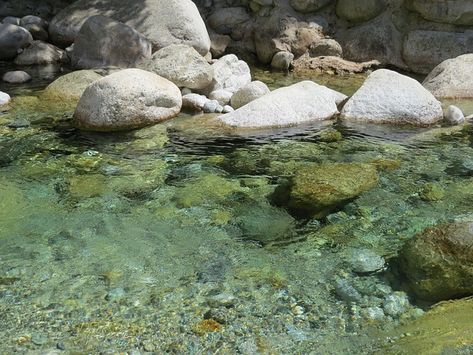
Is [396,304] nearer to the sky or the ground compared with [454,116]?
nearer to the sky

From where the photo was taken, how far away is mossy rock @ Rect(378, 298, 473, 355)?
10.9 ft

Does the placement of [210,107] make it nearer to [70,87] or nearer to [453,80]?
[70,87]

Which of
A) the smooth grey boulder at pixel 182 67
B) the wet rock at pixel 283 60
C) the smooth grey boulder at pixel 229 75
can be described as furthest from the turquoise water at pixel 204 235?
the wet rock at pixel 283 60

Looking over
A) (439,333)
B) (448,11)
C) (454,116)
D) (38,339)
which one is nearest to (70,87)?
(454,116)

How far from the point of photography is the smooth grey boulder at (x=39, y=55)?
37.4ft

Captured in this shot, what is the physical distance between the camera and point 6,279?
4074mm

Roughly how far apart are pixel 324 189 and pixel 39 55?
8.36m

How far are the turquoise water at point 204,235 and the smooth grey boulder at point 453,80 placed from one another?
1.93m

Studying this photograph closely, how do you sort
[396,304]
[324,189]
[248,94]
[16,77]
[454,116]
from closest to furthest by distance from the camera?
[396,304] → [324,189] → [454,116] → [248,94] → [16,77]

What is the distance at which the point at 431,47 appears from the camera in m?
11.6

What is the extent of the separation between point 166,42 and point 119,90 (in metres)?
3.87

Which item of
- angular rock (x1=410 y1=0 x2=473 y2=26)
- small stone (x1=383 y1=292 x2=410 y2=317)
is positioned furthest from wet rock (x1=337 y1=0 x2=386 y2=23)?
small stone (x1=383 y1=292 x2=410 y2=317)

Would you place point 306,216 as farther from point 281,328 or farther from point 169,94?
point 169,94

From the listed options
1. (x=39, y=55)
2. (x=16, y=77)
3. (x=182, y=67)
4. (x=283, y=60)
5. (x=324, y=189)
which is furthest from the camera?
(x=283, y=60)
